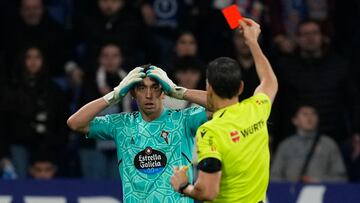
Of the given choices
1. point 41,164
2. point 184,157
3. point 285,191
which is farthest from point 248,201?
point 41,164

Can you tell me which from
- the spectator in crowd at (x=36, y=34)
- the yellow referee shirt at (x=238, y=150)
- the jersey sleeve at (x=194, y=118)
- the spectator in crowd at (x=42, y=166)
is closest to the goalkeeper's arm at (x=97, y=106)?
the jersey sleeve at (x=194, y=118)

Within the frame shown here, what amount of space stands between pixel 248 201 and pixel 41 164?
221 inches

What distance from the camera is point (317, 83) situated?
13227mm

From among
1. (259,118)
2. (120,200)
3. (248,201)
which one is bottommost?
(120,200)

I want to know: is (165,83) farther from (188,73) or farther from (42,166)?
(42,166)

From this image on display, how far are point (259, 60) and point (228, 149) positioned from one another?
30.3 inches

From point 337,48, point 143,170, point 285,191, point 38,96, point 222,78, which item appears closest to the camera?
point 222,78

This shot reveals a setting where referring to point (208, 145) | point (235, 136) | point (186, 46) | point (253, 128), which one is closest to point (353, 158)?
point (186, 46)

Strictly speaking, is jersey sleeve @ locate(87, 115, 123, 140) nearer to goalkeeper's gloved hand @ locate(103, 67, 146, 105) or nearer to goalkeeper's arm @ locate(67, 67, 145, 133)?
goalkeeper's arm @ locate(67, 67, 145, 133)

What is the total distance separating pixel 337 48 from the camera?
49.6ft

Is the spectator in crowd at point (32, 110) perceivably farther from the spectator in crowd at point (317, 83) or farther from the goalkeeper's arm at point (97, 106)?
the goalkeeper's arm at point (97, 106)

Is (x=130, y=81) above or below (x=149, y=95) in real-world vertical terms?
above

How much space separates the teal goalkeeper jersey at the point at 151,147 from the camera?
8594 mm

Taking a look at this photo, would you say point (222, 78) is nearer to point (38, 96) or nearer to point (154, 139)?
point (154, 139)
